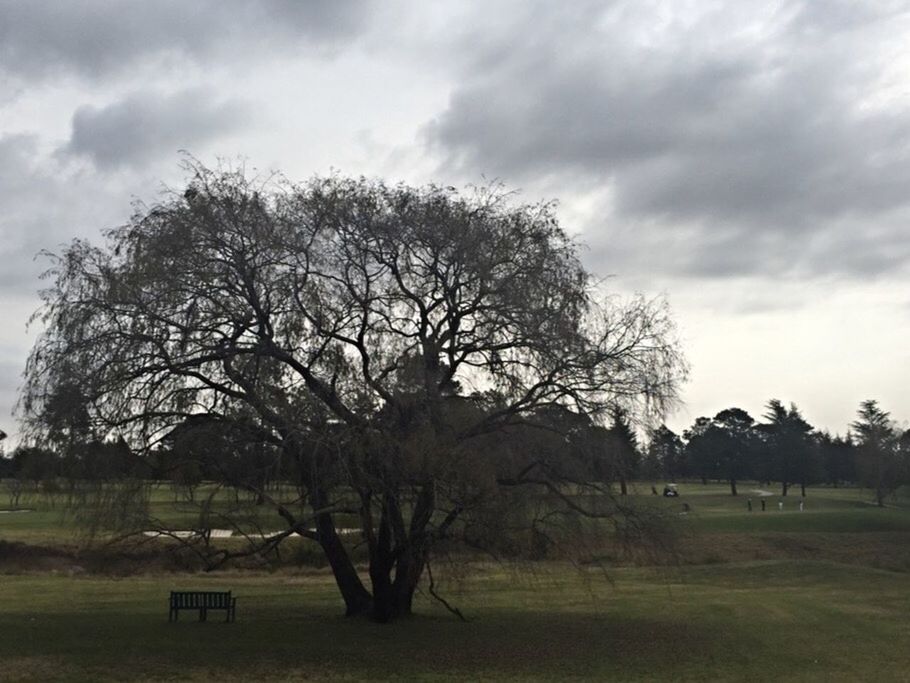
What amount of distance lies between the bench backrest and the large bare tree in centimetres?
338

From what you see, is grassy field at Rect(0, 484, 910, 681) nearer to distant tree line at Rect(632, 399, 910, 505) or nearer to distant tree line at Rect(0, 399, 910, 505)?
distant tree line at Rect(0, 399, 910, 505)

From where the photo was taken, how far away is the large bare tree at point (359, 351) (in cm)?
1878

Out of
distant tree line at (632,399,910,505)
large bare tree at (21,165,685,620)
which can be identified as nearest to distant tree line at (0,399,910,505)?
large bare tree at (21,165,685,620)

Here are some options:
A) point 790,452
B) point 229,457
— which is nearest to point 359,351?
point 229,457

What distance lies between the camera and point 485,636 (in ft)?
70.3

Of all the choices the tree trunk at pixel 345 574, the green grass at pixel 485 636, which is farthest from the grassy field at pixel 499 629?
the tree trunk at pixel 345 574

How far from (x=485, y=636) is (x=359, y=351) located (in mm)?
6905

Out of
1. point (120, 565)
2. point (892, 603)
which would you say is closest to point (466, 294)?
point (892, 603)

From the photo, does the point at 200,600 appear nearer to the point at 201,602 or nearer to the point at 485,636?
the point at 201,602

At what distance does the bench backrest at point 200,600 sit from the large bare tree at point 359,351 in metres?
3.38

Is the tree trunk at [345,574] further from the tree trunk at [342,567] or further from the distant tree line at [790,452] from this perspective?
the distant tree line at [790,452]

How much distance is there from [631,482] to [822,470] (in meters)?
90.0

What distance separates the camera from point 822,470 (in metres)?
103

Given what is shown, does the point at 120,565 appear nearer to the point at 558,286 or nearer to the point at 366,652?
the point at 366,652
